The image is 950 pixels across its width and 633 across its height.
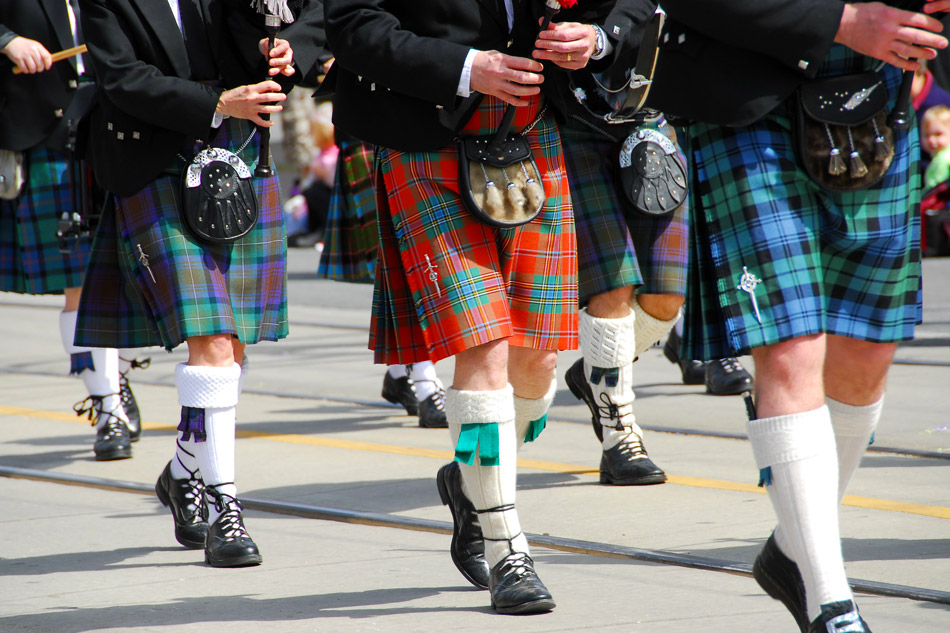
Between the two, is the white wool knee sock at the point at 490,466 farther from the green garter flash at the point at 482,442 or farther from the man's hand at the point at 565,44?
the man's hand at the point at 565,44

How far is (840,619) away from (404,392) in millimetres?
3735

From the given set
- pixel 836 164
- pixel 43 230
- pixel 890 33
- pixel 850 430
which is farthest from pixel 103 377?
pixel 890 33

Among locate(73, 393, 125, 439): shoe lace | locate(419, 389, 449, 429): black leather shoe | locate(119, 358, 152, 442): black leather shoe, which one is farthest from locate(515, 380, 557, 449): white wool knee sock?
locate(119, 358, 152, 442): black leather shoe

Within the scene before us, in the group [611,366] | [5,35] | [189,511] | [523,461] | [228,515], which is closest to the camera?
[228,515]

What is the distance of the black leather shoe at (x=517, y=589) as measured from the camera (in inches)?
123

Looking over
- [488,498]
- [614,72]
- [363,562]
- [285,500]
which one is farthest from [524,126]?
[285,500]

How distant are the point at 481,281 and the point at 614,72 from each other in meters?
0.65

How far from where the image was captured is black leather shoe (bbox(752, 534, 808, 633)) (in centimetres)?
267

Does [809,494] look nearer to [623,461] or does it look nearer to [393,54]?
[393,54]

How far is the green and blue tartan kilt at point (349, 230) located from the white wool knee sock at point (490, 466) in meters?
2.94

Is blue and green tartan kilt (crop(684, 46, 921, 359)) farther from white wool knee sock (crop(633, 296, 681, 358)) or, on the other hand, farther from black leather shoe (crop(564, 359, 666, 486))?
white wool knee sock (crop(633, 296, 681, 358))

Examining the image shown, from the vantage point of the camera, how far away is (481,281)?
3.15 meters

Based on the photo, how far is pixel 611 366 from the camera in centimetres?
457

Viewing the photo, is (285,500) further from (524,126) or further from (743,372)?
(743,372)
